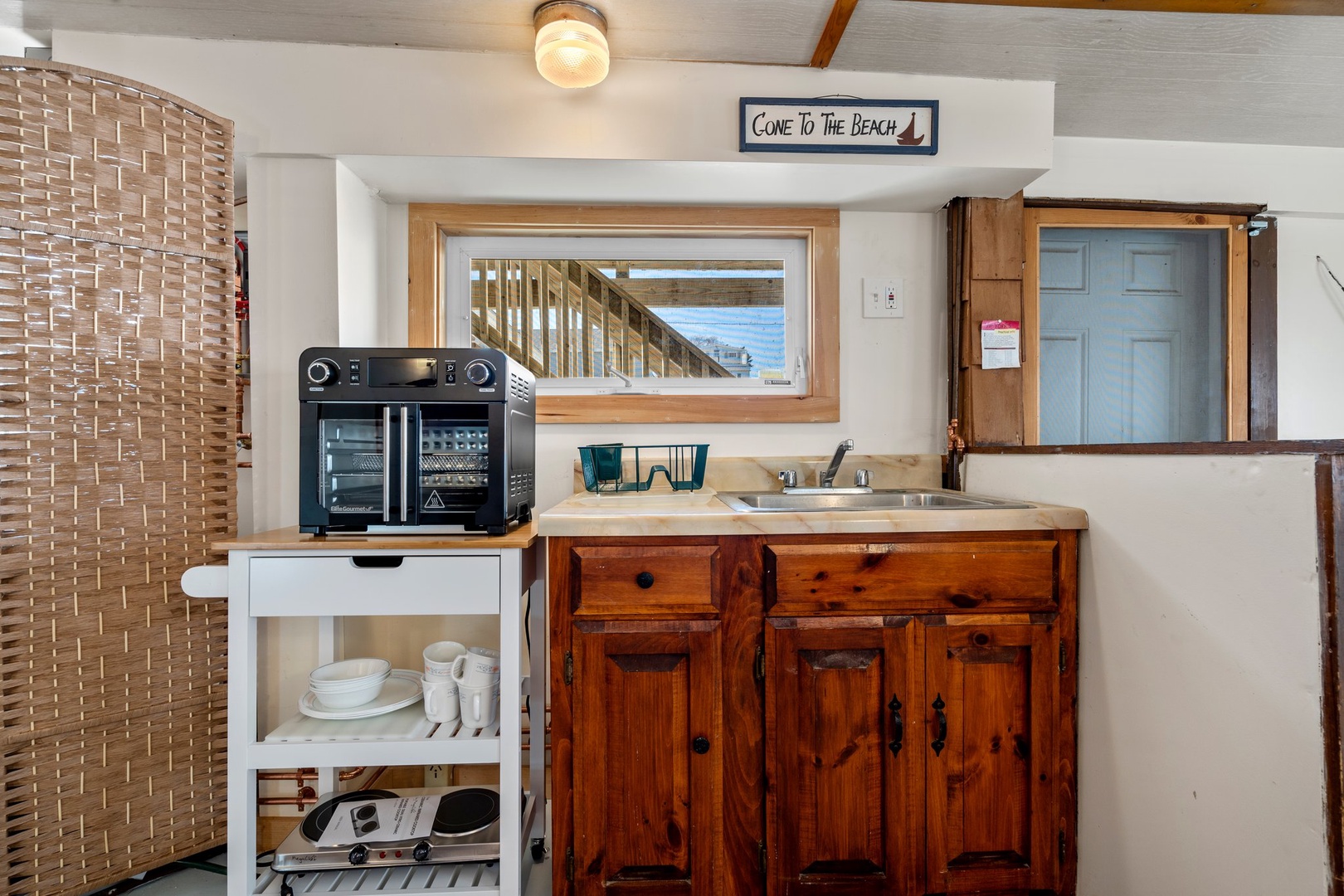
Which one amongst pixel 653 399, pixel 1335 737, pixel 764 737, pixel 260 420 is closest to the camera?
pixel 1335 737

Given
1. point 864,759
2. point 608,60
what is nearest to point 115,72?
point 608,60

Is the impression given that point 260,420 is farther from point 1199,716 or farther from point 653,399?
point 1199,716

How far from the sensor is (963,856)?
1249 millimetres

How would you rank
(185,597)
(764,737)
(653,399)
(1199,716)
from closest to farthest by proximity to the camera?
1. (1199,716)
2. (764,737)
3. (185,597)
4. (653,399)

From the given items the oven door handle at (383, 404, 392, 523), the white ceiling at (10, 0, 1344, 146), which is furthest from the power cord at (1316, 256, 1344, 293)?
the oven door handle at (383, 404, 392, 523)

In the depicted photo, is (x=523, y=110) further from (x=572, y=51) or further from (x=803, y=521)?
(x=803, y=521)

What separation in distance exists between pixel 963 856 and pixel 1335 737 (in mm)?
730

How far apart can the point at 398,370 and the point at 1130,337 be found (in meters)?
2.36

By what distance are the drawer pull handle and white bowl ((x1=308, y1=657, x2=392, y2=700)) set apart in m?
0.35

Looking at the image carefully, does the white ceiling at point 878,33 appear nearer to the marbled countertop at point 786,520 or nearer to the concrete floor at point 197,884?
the marbled countertop at point 786,520

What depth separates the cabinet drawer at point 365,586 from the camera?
1.18m

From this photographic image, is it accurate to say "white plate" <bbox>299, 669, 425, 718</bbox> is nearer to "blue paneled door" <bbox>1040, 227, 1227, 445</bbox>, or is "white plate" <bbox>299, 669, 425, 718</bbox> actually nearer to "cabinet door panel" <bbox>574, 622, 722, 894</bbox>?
"cabinet door panel" <bbox>574, 622, 722, 894</bbox>

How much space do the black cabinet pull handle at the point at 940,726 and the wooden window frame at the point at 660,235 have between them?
3.06 ft

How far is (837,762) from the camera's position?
123 cm
